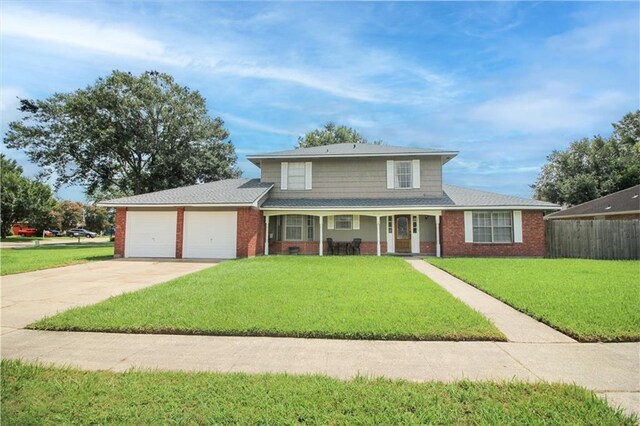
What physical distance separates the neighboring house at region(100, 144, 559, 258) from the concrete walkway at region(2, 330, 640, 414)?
10935 millimetres

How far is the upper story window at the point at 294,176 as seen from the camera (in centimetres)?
1891

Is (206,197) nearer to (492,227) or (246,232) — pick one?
(246,232)

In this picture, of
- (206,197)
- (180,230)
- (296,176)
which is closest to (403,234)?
(296,176)

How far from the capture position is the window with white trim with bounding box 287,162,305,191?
1892 cm

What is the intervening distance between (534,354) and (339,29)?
8974 millimetres

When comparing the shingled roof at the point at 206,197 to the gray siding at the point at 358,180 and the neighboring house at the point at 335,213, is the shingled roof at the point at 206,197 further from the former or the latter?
the gray siding at the point at 358,180

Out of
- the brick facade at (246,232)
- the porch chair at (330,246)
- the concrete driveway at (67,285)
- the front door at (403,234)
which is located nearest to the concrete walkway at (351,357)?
the concrete driveway at (67,285)

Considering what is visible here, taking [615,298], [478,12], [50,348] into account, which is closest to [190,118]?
[478,12]

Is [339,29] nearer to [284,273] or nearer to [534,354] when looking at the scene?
[284,273]

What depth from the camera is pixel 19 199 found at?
34531 millimetres

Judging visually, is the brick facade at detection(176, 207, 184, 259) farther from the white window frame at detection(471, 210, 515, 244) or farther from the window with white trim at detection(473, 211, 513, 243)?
the window with white trim at detection(473, 211, 513, 243)

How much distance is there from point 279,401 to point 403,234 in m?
16.0

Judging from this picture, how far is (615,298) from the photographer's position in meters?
7.05

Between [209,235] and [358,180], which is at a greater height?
[358,180]
